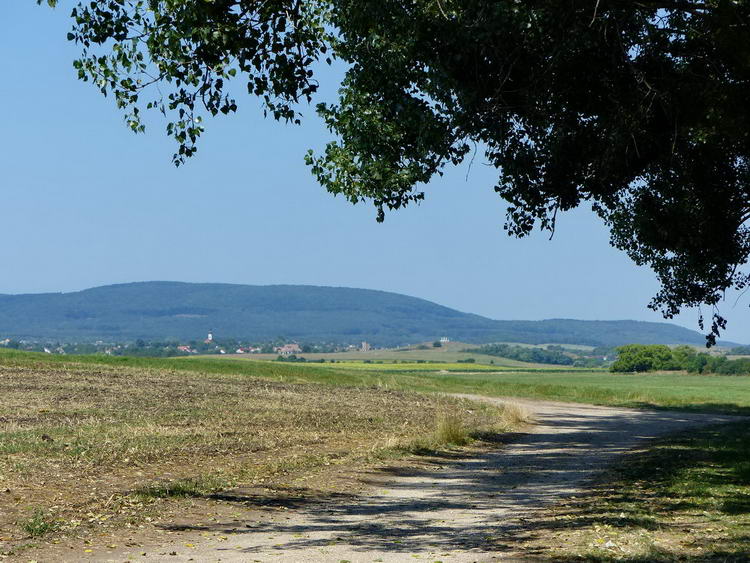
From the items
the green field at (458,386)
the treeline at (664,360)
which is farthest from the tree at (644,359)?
the green field at (458,386)

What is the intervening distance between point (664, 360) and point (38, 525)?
95568mm

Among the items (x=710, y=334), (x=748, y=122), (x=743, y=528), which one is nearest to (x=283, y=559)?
(x=743, y=528)

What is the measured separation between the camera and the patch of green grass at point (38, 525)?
34.9 feet

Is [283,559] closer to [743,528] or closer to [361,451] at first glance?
[743,528]

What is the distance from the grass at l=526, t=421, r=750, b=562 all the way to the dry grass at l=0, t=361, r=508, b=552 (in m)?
5.08

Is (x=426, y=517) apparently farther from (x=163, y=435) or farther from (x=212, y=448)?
(x=163, y=435)

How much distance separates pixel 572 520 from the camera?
40.0 ft

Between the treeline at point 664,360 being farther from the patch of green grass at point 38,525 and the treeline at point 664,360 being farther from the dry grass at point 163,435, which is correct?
the patch of green grass at point 38,525

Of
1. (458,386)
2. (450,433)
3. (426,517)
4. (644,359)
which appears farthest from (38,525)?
(644,359)

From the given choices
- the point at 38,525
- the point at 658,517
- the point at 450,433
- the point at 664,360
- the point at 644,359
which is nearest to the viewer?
the point at 38,525

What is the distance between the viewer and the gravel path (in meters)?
10.2

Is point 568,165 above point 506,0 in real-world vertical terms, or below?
below

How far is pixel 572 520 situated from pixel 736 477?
5777 mm

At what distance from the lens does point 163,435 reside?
64.4ft
